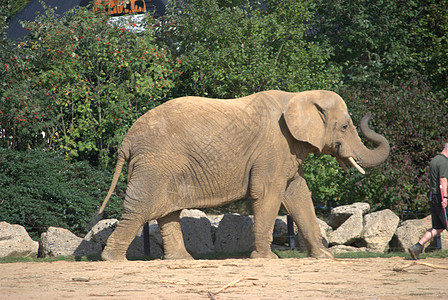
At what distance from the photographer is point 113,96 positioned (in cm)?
1419

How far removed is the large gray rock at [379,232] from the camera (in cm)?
1173

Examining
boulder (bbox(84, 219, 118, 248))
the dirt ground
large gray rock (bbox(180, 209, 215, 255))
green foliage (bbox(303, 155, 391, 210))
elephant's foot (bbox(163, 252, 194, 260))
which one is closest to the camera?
the dirt ground

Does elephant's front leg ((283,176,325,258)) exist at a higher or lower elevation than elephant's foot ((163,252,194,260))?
higher

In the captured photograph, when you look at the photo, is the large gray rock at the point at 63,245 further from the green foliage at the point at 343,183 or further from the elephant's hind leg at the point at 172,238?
the green foliage at the point at 343,183

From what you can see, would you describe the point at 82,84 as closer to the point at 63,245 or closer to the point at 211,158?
the point at 63,245

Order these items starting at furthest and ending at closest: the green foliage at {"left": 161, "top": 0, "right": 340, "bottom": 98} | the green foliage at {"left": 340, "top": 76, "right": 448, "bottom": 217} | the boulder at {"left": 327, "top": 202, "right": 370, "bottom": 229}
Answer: the green foliage at {"left": 161, "top": 0, "right": 340, "bottom": 98}
the green foliage at {"left": 340, "top": 76, "right": 448, "bottom": 217}
the boulder at {"left": 327, "top": 202, "right": 370, "bottom": 229}

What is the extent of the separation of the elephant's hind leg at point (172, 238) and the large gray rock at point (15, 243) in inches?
95.9

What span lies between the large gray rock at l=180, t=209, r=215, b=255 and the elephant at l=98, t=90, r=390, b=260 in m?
1.35

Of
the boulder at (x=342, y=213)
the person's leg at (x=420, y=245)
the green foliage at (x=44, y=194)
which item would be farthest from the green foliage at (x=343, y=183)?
the person's leg at (x=420, y=245)

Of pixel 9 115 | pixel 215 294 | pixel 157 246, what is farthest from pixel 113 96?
pixel 215 294

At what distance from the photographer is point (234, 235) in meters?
11.6

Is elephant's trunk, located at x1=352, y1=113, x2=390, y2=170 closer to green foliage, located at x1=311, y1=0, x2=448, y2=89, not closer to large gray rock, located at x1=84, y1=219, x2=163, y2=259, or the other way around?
large gray rock, located at x1=84, y1=219, x2=163, y2=259

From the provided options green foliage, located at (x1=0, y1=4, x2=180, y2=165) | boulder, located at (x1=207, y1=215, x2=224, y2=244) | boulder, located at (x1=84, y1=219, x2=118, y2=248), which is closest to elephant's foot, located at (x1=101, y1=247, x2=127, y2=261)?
boulder, located at (x1=84, y1=219, x2=118, y2=248)

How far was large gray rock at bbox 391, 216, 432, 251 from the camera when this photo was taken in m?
11.6
